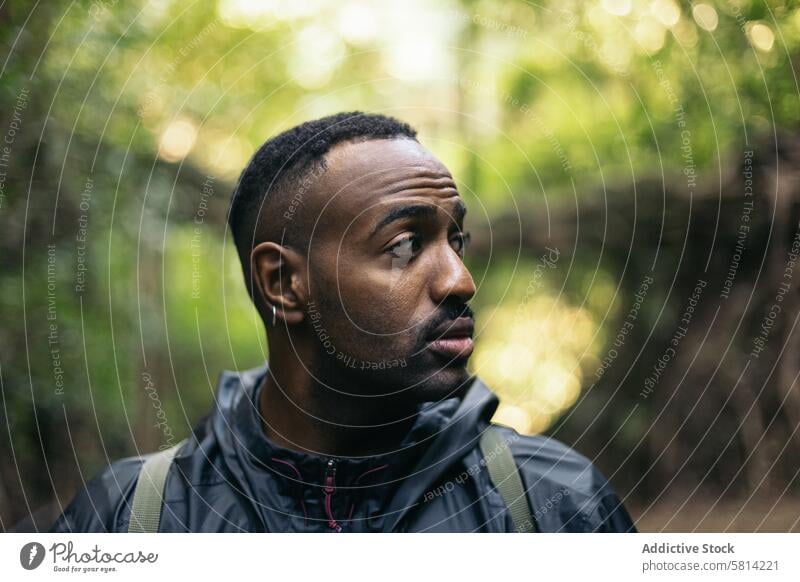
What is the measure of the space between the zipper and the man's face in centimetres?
17

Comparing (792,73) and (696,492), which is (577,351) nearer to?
(696,492)

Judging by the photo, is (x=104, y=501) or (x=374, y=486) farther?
(x=104, y=501)

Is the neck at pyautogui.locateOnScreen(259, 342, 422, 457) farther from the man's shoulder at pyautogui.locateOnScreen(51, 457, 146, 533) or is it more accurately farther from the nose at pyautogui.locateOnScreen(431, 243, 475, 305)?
the man's shoulder at pyautogui.locateOnScreen(51, 457, 146, 533)

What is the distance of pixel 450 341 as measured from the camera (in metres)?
1.64

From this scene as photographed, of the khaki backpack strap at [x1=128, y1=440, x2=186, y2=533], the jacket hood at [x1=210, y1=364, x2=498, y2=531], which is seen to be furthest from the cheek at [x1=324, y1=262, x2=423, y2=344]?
the khaki backpack strap at [x1=128, y1=440, x2=186, y2=533]

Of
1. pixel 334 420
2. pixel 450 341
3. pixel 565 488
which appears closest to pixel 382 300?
pixel 450 341

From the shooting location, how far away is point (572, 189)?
384 centimetres

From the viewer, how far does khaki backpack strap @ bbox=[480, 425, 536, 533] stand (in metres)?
1.67

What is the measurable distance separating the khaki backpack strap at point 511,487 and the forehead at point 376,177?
0.57 meters

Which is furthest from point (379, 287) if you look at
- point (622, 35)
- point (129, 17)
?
point (622, 35)

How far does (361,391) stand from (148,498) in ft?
1.73

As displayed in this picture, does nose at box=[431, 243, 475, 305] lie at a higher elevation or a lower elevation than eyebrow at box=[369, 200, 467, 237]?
lower

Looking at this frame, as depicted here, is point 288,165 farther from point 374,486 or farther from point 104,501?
point 104,501
